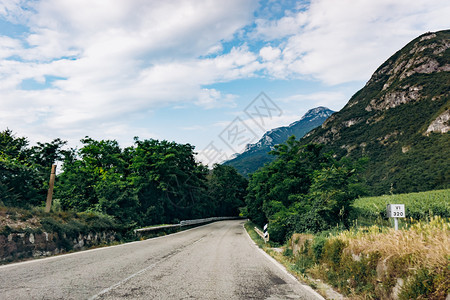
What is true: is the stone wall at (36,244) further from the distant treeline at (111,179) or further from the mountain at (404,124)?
the mountain at (404,124)

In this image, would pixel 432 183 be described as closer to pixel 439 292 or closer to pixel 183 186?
pixel 183 186

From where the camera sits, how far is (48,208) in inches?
512

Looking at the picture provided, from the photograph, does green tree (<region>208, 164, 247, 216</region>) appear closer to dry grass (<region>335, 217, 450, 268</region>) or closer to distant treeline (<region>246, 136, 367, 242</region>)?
distant treeline (<region>246, 136, 367, 242</region>)

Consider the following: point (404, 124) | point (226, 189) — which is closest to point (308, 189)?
point (226, 189)

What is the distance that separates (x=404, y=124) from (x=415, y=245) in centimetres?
11890

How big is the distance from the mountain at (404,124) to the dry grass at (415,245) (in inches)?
2220

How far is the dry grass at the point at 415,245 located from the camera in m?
4.11

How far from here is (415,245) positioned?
4.73 meters

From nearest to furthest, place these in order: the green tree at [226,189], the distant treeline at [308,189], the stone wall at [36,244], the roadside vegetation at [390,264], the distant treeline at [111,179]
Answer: the roadside vegetation at [390,264] → the stone wall at [36,244] → the distant treeline at [308,189] → the distant treeline at [111,179] → the green tree at [226,189]

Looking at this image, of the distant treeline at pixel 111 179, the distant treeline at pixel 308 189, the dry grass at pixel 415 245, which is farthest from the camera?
the distant treeline at pixel 111 179

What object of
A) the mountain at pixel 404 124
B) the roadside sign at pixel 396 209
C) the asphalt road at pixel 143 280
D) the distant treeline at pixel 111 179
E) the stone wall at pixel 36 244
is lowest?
the asphalt road at pixel 143 280

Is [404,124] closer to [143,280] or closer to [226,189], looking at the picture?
[226,189]

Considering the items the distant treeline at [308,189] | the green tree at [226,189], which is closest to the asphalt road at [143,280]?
the distant treeline at [308,189]

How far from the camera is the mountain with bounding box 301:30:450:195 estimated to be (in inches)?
2933
